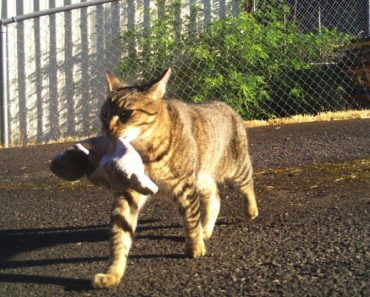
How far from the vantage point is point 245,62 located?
9586 mm

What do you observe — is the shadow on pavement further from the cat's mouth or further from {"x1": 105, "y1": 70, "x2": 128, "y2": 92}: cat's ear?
{"x1": 105, "y1": 70, "x2": 128, "y2": 92}: cat's ear

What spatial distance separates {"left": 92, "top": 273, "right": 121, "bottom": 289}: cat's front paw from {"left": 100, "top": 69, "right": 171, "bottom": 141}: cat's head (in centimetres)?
82

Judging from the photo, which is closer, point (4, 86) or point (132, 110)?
point (132, 110)

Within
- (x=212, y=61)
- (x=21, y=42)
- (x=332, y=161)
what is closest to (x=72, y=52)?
(x=21, y=42)

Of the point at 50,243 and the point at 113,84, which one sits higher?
the point at 113,84

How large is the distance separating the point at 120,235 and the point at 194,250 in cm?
46

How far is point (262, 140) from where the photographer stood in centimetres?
801

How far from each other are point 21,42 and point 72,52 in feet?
2.56

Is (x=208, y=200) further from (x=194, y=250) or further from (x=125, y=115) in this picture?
(x=125, y=115)

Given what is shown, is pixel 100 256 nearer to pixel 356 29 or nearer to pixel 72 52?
pixel 72 52

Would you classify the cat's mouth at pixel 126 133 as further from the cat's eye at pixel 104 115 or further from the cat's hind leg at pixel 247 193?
the cat's hind leg at pixel 247 193

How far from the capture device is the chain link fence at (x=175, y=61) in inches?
374

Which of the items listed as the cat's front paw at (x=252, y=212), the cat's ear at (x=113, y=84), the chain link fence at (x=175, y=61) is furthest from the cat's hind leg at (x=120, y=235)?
the chain link fence at (x=175, y=61)

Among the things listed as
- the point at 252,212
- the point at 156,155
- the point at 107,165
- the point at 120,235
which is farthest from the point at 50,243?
the point at 252,212
